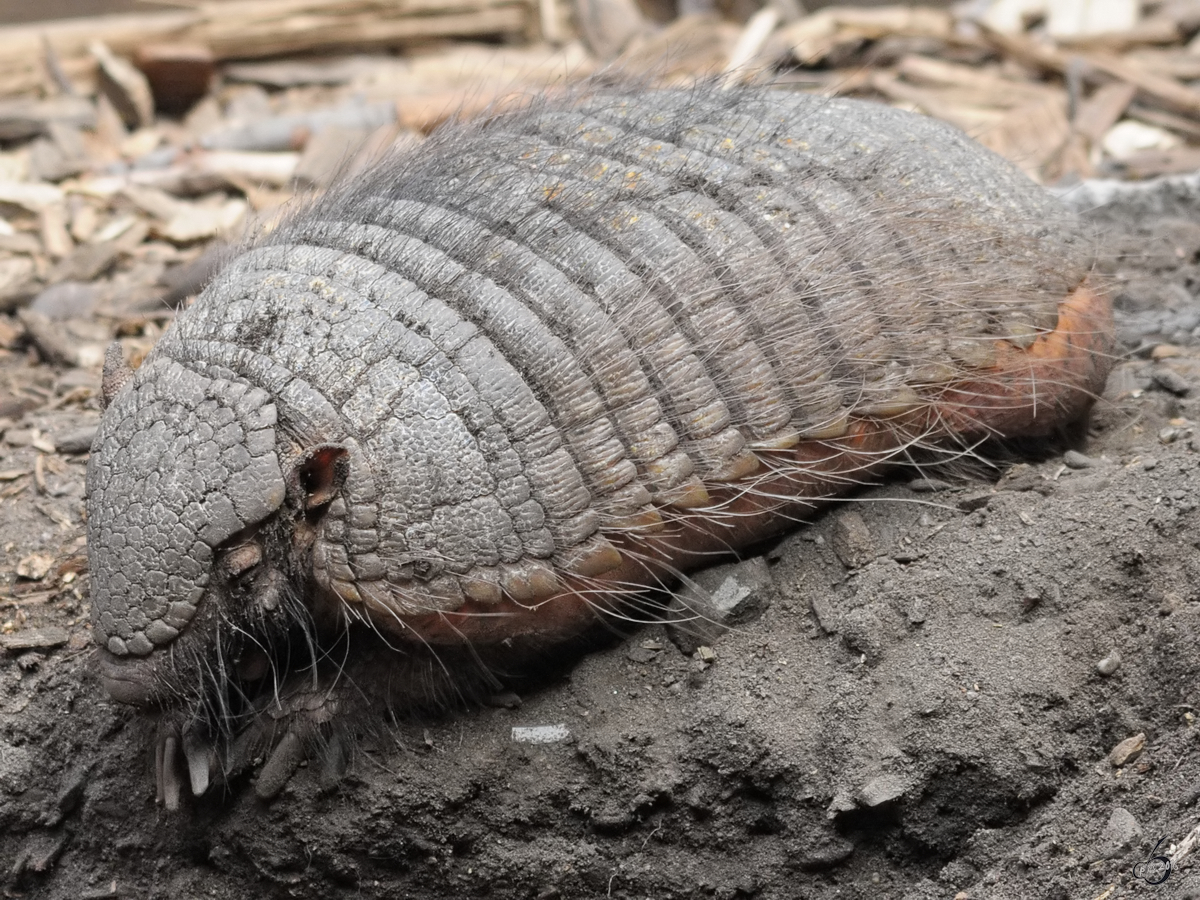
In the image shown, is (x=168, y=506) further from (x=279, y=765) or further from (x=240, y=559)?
(x=279, y=765)

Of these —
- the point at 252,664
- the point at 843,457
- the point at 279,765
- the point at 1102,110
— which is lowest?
the point at 1102,110

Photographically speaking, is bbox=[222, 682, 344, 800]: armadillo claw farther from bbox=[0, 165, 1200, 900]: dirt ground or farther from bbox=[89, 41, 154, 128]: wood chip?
bbox=[89, 41, 154, 128]: wood chip

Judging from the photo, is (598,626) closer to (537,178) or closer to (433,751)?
(433,751)

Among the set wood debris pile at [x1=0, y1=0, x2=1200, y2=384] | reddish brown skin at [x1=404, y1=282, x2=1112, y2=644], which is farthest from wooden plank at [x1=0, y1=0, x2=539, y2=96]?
reddish brown skin at [x1=404, y1=282, x2=1112, y2=644]

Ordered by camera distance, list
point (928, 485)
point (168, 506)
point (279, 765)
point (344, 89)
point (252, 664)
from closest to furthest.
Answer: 1. point (168, 506)
2. point (252, 664)
3. point (279, 765)
4. point (928, 485)
5. point (344, 89)

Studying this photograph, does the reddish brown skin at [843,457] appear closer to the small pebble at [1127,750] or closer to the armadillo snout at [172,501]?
the armadillo snout at [172,501]

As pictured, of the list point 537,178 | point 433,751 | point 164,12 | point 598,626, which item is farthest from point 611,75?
point 164,12

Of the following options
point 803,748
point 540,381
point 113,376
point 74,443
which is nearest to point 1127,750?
point 803,748
